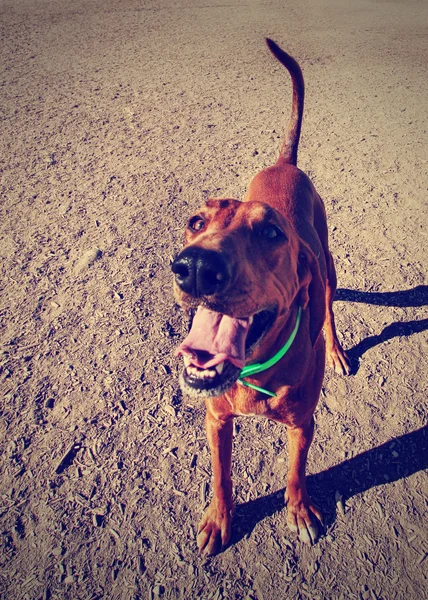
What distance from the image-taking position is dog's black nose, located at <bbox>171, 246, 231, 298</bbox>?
5.22ft

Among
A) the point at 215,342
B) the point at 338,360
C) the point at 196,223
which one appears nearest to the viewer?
the point at 215,342

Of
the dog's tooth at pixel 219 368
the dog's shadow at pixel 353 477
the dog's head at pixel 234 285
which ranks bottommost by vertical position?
the dog's shadow at pixel 353 477

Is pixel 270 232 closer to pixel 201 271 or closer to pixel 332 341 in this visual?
pixel 201 271

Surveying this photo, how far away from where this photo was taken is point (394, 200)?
5.19 meters

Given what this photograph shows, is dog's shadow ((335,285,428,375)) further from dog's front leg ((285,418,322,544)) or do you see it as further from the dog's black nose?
the dog's black nose

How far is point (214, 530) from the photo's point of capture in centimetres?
243

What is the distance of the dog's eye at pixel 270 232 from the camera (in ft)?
6.56

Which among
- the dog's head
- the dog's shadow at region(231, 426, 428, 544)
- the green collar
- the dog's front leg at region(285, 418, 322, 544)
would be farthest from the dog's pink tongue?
the dog's shadow at region(231, 426, 428, 544)

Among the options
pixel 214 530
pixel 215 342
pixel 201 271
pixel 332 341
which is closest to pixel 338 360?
pixel 332 341

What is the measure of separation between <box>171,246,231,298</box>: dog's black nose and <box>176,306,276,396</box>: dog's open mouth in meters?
0.20

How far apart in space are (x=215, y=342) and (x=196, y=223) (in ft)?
2.35

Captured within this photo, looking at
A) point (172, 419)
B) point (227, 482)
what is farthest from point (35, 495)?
point (227, 482)

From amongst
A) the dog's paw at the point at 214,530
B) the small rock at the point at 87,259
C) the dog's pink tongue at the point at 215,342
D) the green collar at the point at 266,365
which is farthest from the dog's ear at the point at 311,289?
the small rock at the point at 87,259

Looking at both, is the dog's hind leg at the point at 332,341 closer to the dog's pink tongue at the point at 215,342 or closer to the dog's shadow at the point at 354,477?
the dog's shadow at the point at 354,477
